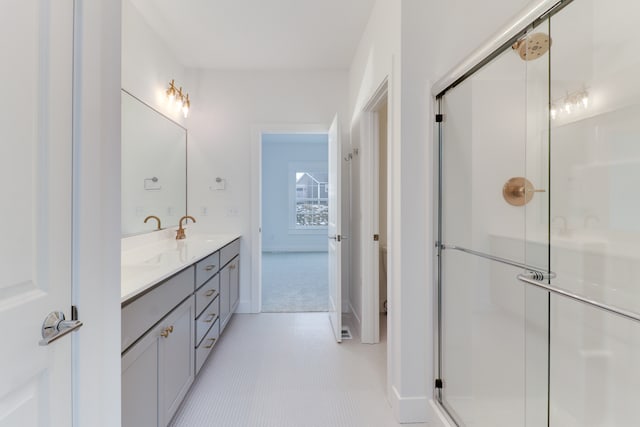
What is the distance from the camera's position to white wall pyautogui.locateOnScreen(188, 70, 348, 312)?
333 centimetres

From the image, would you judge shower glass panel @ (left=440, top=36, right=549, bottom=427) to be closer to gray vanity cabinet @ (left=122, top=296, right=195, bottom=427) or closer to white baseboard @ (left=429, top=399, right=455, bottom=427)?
white baseboard @ (left=429, top=399, right=455, bottom=427)

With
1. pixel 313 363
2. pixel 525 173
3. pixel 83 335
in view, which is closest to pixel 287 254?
pixel 313 363

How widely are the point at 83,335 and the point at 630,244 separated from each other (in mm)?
2190

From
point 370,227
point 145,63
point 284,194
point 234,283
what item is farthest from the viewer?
point 284,194

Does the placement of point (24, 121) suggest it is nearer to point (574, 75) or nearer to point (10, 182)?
point (10, 182)

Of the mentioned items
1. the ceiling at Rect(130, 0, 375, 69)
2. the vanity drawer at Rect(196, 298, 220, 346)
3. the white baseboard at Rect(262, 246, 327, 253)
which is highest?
the ceiling at Rect(130, 0, 375, 69)

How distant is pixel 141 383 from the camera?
127 cm

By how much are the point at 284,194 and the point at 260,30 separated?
4.93m

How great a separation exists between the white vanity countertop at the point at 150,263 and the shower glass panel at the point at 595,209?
6.49 ft

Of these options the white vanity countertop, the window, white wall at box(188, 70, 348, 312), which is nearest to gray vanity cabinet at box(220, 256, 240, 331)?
white wall at box(188, 70, 348, 312)

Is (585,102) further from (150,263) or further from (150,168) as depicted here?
(150,168)

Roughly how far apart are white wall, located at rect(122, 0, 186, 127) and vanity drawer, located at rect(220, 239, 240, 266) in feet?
4.47

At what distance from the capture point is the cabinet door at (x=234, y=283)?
117 inches

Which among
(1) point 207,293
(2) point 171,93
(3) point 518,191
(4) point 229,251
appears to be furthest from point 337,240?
(2) point 171,93
